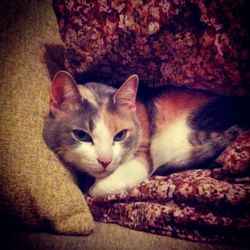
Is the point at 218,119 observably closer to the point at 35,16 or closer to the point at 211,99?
the point at 211,99

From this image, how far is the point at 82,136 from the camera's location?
996mm

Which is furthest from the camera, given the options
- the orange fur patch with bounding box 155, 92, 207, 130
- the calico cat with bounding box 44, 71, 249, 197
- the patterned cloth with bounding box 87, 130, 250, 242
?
the orange fur patch with bounding box 155, 92, 207, 130

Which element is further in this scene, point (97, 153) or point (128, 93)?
point (128, 93)

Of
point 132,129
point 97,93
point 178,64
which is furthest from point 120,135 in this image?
point 178,64

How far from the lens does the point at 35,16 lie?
1.10 meters

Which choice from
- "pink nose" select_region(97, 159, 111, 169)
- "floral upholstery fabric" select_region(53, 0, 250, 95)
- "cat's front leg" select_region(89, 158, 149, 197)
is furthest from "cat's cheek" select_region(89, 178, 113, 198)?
"floral upholstery fabric" select_region(53, 0, 250, 95)

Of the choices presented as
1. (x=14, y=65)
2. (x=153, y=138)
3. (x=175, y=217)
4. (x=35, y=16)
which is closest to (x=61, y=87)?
(x=14, y=65)

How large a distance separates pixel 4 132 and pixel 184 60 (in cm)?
61

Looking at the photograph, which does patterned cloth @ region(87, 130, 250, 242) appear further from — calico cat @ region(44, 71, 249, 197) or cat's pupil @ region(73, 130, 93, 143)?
cat's pupil @ region(73, 130, 93, 143)

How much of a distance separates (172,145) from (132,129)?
0.61 feet

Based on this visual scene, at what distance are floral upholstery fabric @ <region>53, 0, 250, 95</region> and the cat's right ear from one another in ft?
0.38

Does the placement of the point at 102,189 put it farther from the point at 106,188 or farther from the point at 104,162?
the point at 104,162

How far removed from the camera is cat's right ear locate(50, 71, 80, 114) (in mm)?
948

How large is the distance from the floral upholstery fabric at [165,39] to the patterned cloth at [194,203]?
0.79ft
